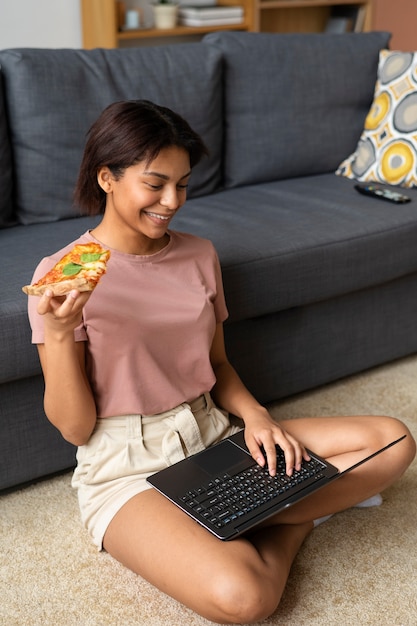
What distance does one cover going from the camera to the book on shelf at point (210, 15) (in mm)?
4125

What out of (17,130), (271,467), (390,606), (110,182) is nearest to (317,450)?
(271,467)

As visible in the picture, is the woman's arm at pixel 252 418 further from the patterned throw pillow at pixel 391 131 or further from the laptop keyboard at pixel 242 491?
the patterned throw pillow at pixel 391 131

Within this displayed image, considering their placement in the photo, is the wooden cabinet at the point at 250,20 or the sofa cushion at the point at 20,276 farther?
the wooden cabinet at the point at 250,20

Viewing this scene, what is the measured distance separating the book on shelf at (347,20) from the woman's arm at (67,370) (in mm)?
3646

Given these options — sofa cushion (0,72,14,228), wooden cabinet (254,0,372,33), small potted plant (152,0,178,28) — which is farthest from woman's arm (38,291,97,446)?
wooden cabinet (254,0,372,33)

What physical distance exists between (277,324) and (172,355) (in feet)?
2.15

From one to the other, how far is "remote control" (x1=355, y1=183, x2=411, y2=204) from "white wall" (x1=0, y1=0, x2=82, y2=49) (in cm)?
185

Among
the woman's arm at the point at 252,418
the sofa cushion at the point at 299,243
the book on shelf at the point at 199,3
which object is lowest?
the woman's arm at the point at 252,418

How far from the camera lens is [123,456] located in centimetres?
162

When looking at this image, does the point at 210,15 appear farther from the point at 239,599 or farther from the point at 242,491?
the point at 239,599

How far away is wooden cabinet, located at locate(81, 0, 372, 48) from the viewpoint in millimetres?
3842

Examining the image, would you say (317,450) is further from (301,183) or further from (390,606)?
(301,183)

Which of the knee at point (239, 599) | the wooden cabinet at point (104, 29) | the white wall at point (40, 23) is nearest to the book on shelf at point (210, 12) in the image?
the wooden cabinet at point (104, 29)

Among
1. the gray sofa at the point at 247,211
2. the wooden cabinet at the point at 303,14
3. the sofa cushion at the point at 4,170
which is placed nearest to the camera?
the gray sofa at the point at 247,211
